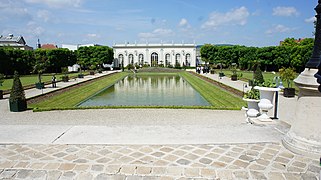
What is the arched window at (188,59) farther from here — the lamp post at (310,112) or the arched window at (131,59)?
the lamp post at (310,112)

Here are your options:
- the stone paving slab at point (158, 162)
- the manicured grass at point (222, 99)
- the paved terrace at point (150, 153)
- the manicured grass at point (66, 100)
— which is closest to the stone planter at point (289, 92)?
the manicured grass at point (222, 99)

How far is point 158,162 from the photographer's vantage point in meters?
3.28

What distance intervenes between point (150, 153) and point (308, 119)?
2.24 meters

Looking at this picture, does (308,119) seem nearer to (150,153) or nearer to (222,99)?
(150,153)

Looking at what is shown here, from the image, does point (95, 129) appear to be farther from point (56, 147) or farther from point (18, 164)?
point (18, 164)

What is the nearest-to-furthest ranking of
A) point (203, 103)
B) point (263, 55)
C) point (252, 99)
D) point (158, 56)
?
point (252, 99), point (203, 103), point (263, 55), point (158, 56)

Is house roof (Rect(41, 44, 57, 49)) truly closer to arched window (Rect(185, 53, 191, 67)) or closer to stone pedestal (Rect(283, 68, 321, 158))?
arched window (Rect(185, 53, 191, 67))

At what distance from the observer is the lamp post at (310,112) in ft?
10.8

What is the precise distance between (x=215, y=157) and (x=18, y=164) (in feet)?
8.69

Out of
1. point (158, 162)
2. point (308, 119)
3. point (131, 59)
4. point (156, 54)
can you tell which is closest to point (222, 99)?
point (308, 119)

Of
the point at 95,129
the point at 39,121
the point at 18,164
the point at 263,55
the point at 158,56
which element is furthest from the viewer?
the point at 158,56

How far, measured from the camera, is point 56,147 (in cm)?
388

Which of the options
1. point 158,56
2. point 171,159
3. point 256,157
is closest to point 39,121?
point 171,159

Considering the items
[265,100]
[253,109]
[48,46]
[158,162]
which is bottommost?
[158,162]
